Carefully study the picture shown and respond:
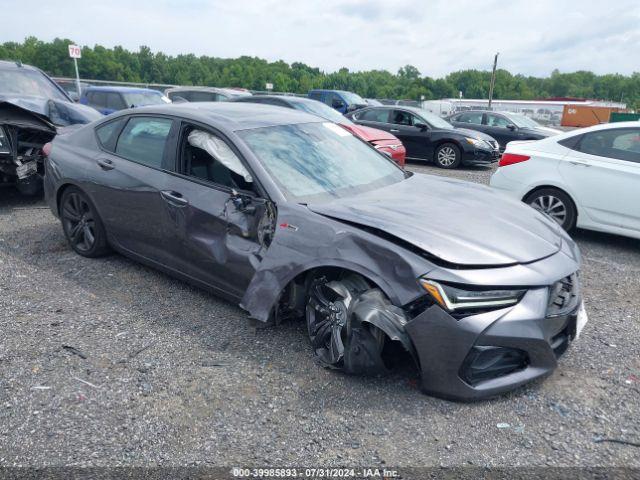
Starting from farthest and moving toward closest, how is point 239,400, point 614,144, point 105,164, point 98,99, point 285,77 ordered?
point 285,77, point 98,99, point 614,144, point 105,164, point 239,400

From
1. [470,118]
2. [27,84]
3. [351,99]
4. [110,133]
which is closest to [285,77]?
[351,99]

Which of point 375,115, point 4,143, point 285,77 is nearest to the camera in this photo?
point 4,143

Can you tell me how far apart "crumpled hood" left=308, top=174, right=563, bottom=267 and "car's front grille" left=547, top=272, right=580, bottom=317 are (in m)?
0.18

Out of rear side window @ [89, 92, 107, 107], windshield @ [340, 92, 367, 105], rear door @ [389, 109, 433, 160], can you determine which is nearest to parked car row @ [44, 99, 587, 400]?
rear door @ [389, 109, 433, 160]

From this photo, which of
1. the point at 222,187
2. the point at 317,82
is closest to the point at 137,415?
Answer: the point at 222,187

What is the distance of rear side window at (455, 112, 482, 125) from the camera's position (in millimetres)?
14750

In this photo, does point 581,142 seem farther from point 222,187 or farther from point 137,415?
point 137,415

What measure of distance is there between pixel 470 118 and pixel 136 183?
1287 centimetres

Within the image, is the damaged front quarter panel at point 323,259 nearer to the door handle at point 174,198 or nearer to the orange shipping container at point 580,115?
the door handle at point 174,198

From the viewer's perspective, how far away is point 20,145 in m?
6.25

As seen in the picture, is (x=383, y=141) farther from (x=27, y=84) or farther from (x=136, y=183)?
(x=136, y=183)

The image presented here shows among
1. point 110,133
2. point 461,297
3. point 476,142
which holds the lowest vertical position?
point 476,142

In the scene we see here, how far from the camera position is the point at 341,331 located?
2916 mm

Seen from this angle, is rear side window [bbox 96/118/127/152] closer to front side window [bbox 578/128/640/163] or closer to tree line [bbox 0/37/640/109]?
front side window [bbox 578/128/640/163]
